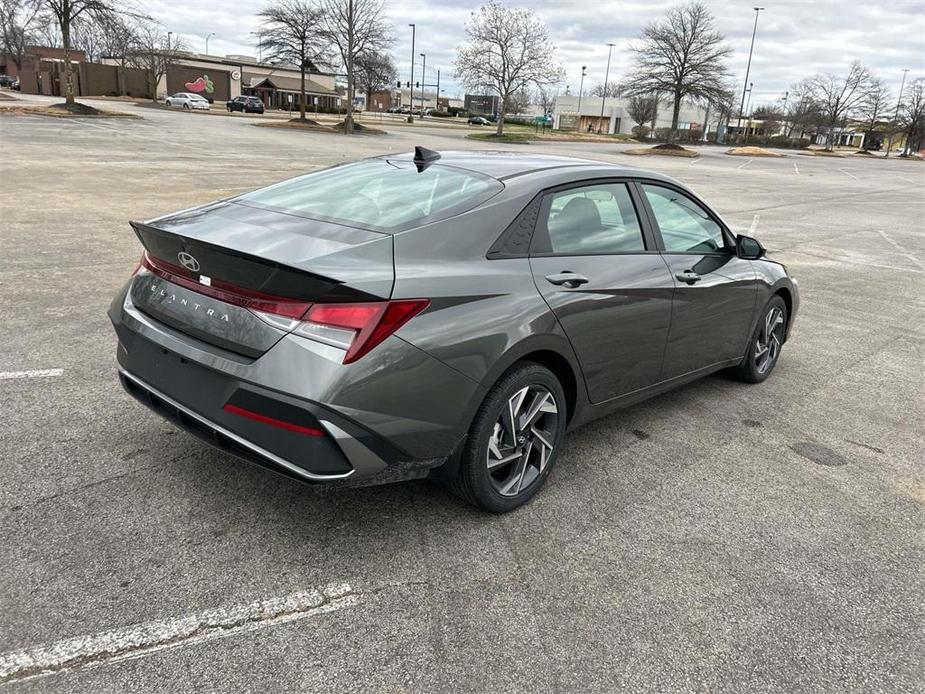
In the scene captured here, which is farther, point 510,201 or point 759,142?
point 759,142

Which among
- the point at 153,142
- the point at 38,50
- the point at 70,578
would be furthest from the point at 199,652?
the point at 38,50

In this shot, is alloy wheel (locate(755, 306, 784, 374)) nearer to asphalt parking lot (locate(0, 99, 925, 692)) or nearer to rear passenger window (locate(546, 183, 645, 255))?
asphalt parking lot (locate(0, 99, 925, 692))

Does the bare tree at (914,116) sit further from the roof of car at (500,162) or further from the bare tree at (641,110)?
the roof of car at (500,162)

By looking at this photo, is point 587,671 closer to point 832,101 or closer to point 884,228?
point 884,228

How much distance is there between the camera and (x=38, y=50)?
267 feet

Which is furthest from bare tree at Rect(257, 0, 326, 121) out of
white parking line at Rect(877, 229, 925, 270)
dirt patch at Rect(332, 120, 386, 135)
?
white parking line at Rect(877, 229, 925, 270)

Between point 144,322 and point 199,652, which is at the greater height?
point 144,322

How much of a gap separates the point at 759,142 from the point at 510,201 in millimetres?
83680

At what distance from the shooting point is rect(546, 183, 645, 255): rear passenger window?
11.2 ft

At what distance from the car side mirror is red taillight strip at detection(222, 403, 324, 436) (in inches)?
130

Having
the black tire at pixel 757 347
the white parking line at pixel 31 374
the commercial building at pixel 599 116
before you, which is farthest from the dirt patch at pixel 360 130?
the commercial building at pixel 599 116

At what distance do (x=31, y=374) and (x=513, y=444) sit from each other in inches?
126

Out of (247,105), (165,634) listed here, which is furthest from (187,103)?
(165,634)

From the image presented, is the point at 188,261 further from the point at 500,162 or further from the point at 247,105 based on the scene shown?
the point at 247,105
